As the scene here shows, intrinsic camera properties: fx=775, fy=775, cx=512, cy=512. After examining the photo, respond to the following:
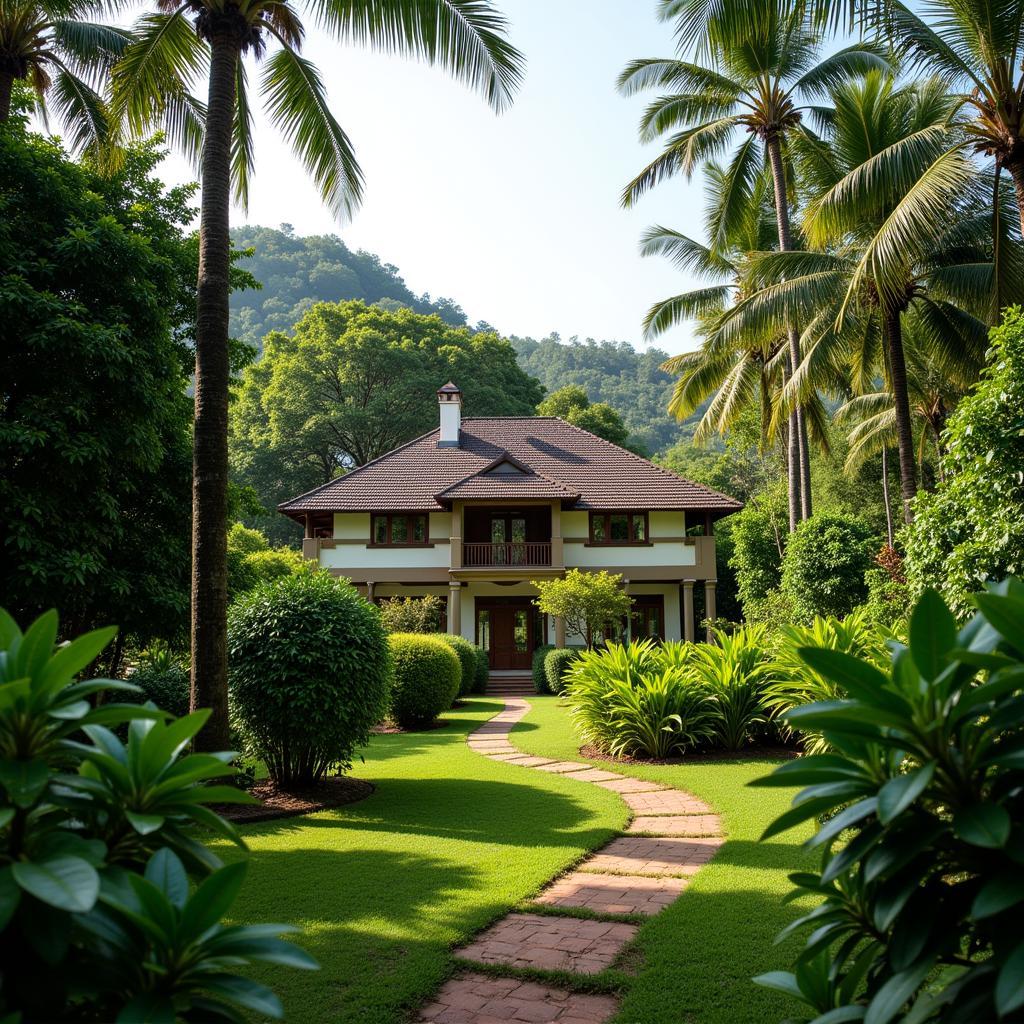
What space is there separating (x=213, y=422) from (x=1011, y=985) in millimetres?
7618

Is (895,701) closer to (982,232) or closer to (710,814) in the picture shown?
(710,814)

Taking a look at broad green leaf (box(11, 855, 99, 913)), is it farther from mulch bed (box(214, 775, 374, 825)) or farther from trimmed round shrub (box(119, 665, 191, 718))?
trimmed round shrub (box(119, 665, 191, 718))

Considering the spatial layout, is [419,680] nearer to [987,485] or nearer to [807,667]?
[807,667]

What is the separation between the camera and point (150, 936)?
148 centimetres

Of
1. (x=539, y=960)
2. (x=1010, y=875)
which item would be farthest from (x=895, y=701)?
(x=539, y=960)

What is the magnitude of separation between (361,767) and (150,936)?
29.8 ft

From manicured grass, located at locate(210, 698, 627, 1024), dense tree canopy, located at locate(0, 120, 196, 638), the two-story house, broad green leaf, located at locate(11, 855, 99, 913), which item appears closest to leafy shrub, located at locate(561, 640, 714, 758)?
manicured grass, located at locate(210, 698, 627, 1024)

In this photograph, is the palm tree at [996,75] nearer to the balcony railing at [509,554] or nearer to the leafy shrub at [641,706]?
the leafy shrub at [641,706]

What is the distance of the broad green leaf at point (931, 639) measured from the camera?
156 cm

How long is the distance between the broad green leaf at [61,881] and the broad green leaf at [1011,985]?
1.44 meters

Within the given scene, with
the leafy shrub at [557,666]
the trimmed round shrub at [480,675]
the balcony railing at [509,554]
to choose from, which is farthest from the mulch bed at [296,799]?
the balcony railing at [509,554]

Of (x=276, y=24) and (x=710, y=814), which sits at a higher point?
(x=276, y=24)

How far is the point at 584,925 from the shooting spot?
439 cm

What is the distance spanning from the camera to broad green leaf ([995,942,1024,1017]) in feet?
3.76
